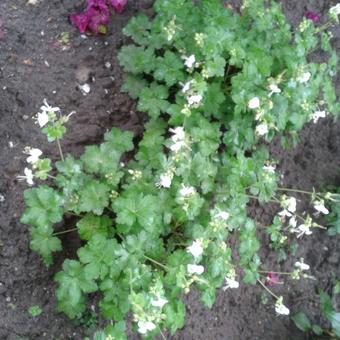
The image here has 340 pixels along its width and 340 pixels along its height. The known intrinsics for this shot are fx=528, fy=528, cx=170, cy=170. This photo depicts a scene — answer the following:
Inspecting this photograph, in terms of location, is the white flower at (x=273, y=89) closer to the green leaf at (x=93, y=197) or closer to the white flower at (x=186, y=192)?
the white flower at (x=186, y=192)

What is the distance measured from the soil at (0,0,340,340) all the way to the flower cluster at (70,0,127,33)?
5 centimetres

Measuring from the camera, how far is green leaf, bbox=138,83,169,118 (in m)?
2.50

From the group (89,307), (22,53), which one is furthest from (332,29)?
(89,307)

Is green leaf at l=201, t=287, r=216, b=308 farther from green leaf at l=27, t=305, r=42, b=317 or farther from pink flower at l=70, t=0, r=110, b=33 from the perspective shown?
pink flower at l=70, t=0, r=110, b=33

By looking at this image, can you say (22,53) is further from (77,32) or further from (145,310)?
(145,310)

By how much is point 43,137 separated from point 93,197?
0.51m

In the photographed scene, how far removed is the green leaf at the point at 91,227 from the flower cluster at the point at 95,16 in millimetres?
982

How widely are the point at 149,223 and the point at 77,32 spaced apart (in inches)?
44.4

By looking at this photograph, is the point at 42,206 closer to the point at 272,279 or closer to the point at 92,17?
the point at 92,17

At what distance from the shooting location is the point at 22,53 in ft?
8.36

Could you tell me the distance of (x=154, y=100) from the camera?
2.51 metres

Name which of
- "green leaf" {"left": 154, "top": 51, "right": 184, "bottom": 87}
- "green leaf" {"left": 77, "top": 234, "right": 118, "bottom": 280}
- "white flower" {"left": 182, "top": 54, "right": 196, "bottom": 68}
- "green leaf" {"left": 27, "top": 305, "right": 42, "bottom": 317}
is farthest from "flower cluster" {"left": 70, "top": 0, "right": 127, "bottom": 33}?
"green leaf" {"left": 27, "top": 305, "right": 42, "bottom": 317}

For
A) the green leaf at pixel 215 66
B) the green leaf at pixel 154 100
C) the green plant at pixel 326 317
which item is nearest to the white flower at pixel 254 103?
the green leaf at pixel 215 66

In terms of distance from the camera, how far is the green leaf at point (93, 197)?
2152 mm
